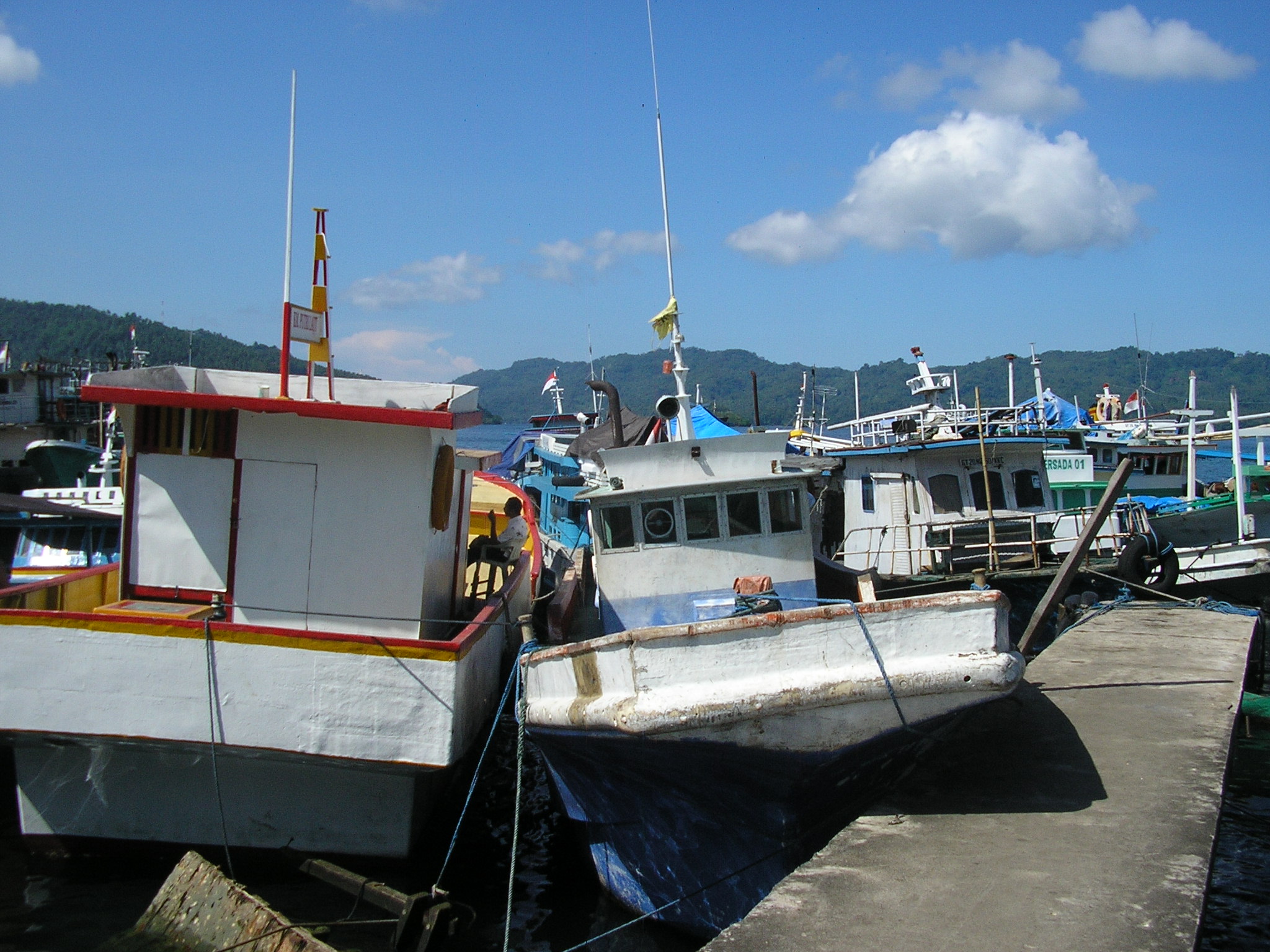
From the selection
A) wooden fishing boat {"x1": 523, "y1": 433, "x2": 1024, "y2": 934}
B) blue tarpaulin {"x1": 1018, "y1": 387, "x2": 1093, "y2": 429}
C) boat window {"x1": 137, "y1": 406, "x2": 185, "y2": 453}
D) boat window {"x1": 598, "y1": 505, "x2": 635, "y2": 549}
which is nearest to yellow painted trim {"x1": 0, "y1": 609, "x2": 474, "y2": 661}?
wooden fishing boat {"x1": 523, "y1": 433, "x2": 1024, "y2": 934}

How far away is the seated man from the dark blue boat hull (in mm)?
3636

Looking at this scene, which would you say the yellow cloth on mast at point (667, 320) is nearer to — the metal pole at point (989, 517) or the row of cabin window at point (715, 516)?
the row of cabin window at point (715, 516)

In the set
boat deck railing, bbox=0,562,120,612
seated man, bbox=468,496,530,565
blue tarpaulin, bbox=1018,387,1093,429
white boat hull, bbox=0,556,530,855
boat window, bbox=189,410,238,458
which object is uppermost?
blue tarpaulin, bbox=1018,387,1093,429

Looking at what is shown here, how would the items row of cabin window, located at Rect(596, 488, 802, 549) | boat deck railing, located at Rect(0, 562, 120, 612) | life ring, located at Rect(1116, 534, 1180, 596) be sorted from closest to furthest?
boat deck railing, located at Rect(0, 562, 120, 612) < row of cabin window, located at Rect(596, 488, 802, 549) < life ring, located at Rect(1116, 534, 1180, 596)

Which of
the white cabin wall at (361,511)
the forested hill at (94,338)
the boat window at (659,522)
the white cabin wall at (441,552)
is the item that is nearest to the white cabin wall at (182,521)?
the white cabin wall at (361,511)

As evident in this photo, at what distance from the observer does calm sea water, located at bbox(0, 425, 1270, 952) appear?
742cm

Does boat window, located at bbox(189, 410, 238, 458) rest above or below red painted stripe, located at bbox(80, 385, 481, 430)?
below

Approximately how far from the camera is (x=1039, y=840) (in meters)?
5.86

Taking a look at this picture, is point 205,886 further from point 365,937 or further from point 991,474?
point 991,474

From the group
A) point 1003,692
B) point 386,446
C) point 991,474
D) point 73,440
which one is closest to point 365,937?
point 386,446

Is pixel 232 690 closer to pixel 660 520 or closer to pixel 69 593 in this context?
pixel 69 593

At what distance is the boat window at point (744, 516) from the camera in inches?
345

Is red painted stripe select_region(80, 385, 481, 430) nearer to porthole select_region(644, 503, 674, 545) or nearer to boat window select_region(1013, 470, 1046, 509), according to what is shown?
porthole select_region(644, 503, 674, 545)

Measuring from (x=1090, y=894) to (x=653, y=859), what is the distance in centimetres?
342
